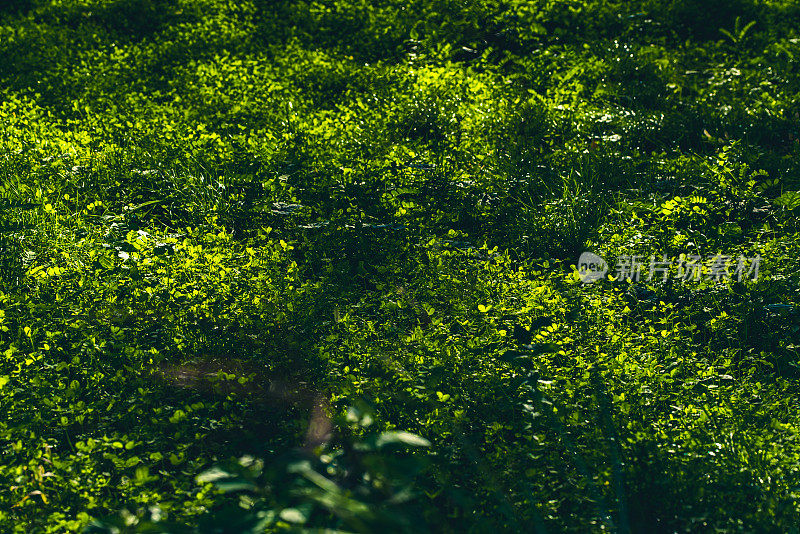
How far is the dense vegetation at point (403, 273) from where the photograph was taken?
2.62 metres

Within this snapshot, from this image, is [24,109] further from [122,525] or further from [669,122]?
[669,122]

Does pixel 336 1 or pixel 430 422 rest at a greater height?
pixel 336 1

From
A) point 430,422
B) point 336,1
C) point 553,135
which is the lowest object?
point 430,422

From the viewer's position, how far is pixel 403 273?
3979 mm

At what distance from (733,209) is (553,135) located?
142 centimetres

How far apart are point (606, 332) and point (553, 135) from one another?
7.32 feet

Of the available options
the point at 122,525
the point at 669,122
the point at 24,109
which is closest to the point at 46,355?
the point at 122,525

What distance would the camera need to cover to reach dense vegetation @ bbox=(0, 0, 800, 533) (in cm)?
262

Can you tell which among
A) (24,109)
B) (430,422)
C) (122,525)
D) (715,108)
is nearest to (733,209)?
(715,108)

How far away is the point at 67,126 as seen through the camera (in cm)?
527

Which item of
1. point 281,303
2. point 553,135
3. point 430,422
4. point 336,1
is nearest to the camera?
point 430,422

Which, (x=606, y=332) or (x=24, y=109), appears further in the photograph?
(x=24, y=109)

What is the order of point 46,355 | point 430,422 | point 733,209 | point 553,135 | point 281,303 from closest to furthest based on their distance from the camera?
point 430,422
point 46,355
point 281,303
point 733,209
point 553,135

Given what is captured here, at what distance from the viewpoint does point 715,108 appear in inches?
213
